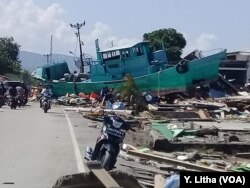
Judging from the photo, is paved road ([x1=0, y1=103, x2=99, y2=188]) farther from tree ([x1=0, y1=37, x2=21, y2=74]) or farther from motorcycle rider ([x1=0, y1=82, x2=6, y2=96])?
tree ([x1=0, y1=37, x2=21, y2=74])

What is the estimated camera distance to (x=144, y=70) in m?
41.7

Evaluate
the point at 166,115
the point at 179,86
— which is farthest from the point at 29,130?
the point at 179,86

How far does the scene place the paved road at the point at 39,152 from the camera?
393 inches

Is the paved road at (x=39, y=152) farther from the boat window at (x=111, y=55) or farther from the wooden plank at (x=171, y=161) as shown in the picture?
the boat window at (x=111, y=55)

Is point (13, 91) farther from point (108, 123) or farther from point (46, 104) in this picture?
point (108, 123)

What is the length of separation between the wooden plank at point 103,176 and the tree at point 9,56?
68390mm

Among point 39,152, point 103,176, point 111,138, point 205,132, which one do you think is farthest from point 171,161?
point 205,132

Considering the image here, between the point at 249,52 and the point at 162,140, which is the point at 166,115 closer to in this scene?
the point at 162,140

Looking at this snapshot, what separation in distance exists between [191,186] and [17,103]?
30879 millimetres

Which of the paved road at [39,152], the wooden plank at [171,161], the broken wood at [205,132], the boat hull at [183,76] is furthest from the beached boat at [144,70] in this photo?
the wooden plank at [171,161]

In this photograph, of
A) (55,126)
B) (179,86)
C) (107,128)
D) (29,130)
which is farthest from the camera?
(179,86)

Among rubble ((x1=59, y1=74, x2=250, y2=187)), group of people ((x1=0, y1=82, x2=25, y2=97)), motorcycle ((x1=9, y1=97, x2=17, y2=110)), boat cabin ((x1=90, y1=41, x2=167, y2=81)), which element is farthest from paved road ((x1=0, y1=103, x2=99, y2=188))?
boat cabin ((x1=90, y1=41, x2=167, y2=81))

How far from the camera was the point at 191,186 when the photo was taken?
17.2ft

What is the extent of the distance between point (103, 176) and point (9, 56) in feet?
247
